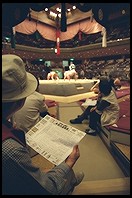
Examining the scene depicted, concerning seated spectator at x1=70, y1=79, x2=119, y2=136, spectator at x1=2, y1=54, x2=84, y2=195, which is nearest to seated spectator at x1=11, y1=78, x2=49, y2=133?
seated spectator at x1=70, y1=79, x2=119, y2=136

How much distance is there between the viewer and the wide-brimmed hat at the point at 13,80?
2.79 feet

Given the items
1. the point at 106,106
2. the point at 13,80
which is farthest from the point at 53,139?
the point at 106,106

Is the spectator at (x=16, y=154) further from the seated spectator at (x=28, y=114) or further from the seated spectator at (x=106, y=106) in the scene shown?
the seated spectator at (x=106, y=106)

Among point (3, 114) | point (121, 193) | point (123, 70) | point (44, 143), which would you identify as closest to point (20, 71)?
point (3, 114)

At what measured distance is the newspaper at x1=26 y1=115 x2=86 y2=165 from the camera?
3.19 ft

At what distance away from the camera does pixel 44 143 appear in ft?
3.36

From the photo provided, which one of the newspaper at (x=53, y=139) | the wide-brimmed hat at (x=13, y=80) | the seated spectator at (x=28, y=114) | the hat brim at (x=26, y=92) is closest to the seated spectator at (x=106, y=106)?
the seated spectator at (x=28, y=114)

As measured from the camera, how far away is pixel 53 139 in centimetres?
104

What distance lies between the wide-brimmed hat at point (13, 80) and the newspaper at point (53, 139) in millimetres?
253

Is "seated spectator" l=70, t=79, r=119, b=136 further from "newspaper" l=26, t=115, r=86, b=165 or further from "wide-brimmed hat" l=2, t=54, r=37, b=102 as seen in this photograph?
"wide-brimmed hat" l=2, t=54, r=37, b=102

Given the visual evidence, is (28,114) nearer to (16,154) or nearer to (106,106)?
(106,106)

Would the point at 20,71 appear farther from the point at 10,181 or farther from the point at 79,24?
the point at 79,24

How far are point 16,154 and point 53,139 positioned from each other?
0.27m

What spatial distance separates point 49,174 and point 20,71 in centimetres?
51
